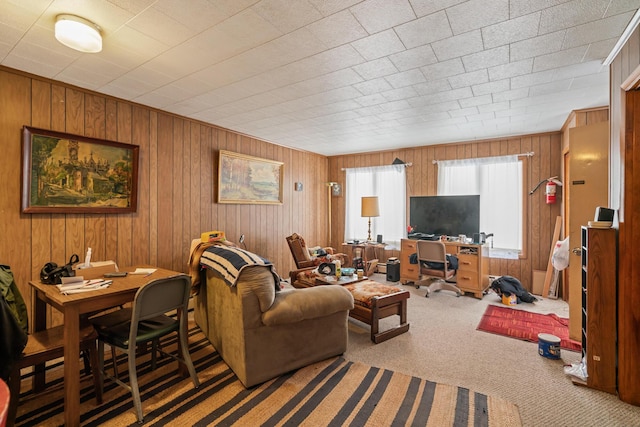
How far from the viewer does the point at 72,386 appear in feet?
5.86

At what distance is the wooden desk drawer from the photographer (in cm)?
455

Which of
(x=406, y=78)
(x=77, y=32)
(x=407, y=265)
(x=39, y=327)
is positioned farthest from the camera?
(x=407, y=265)

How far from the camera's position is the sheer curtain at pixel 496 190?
499 centimetres

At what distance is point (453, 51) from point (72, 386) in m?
3.40

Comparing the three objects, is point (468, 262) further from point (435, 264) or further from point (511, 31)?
point (511, 31)

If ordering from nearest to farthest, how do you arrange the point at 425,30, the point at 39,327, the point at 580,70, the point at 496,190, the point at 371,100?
the point at 425,30 → the point at 39,327 → the point at 580,70 → the point at 371,100 → the point at 496,190

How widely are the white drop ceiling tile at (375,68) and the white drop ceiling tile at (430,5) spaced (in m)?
0.60

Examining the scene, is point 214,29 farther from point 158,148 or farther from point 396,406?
point 396,406

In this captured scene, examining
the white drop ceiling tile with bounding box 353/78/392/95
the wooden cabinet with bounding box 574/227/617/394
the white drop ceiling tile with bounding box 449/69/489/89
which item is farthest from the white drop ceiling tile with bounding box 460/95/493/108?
the wooden cabinet with bounding box 574/227/617/394

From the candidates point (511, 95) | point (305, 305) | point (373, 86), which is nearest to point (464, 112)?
point (511, 95)

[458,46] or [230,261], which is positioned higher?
[458,46]

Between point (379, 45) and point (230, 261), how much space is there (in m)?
1.97

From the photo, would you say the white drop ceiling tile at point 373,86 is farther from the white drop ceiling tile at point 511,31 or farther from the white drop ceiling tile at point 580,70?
the white drop ceiling tile at point 580,70

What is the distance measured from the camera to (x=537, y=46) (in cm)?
224
